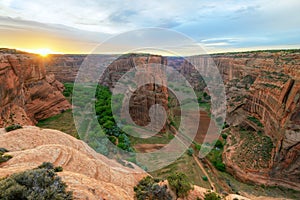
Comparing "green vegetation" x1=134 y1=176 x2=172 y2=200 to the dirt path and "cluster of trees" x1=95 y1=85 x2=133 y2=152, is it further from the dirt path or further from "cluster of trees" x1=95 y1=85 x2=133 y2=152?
"cluster of trees" x1=95 y1=85 x2=133 y2=152

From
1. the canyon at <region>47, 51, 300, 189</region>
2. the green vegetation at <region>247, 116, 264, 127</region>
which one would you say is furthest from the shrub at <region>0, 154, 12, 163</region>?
the green vegetation at <region>247, 116, 264, 127</region>

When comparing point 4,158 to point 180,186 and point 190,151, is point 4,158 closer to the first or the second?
point 180,186

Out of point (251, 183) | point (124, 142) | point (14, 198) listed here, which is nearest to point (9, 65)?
point (124, 142)

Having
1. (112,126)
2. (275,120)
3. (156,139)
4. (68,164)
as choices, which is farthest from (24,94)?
(275,120)

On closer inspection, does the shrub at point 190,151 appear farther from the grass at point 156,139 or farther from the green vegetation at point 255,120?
the green vegetation at point 255,120

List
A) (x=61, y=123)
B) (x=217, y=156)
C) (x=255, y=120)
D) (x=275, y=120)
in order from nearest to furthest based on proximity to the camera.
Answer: (x=275, y=120), (x=217, y=156), (x=255, y=120), (x=61, y=123)

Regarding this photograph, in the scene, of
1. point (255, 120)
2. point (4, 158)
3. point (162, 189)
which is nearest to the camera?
point (4, 158)

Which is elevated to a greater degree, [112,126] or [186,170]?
[112,126]

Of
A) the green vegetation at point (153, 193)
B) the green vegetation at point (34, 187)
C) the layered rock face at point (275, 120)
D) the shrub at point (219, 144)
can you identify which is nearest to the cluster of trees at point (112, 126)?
the green vegetation at point (153, 193)
